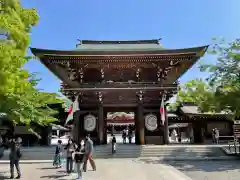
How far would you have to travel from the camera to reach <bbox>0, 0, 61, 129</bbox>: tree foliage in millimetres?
9383

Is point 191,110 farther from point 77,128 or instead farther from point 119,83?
point 77,128

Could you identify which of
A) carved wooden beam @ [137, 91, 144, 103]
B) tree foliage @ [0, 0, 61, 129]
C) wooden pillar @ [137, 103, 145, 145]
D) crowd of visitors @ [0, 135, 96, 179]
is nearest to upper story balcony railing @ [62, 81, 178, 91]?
carved wooden beam @ [137, 91, 144, 103]

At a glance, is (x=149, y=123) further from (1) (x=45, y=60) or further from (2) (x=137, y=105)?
(1) (x=45, y=60)

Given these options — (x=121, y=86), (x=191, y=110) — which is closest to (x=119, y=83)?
(x=121, y=86)

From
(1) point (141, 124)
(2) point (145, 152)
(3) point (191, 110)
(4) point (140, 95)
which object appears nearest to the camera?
(2) point (145, 152)

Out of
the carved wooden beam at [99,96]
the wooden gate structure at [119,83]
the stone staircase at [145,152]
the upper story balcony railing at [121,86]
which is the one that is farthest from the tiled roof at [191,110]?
the carved wooden beam at [99,96]

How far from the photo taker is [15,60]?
10.2m

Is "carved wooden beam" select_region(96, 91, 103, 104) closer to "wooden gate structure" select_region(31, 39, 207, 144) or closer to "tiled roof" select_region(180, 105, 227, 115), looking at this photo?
"wooden gate structure" select_region(31, 39, 207, 144)

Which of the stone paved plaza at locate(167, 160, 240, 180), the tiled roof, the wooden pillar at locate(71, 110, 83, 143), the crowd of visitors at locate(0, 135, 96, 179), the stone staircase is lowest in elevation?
the stone paved plaza at locate(167, 160, 240, 180)

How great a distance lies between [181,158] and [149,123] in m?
5.85

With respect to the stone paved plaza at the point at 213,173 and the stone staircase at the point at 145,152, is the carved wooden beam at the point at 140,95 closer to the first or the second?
the stone staircase at the point at 145,152

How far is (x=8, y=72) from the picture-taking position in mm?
9914

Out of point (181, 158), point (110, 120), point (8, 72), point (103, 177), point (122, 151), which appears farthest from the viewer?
point (110, 120)

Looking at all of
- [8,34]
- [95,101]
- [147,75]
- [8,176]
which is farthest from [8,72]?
A: [147,75]
